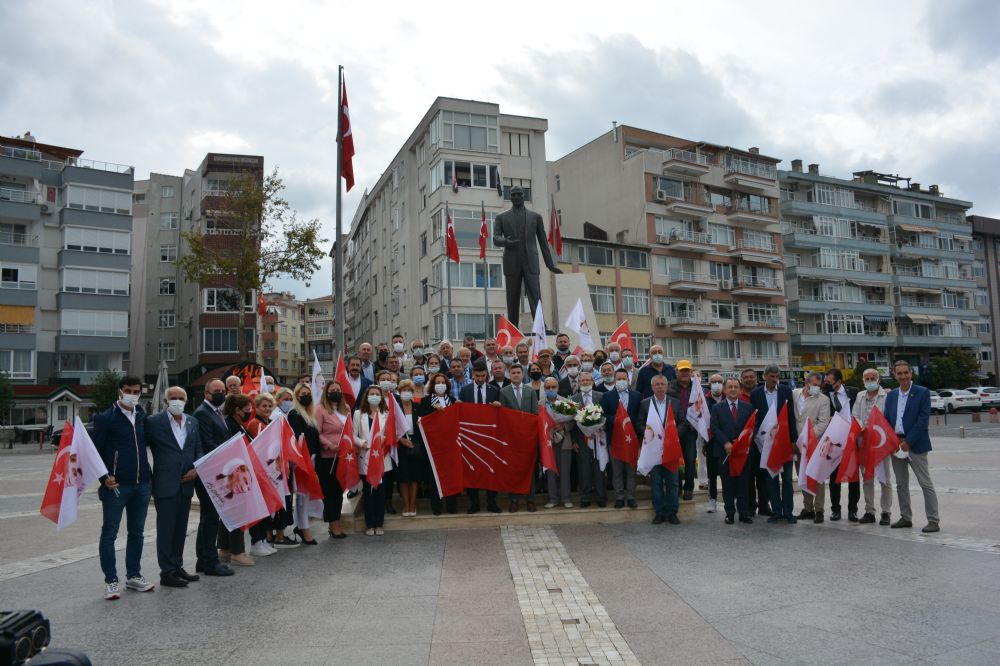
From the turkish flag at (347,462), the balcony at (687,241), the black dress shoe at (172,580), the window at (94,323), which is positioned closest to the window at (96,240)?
the window at (94,323)

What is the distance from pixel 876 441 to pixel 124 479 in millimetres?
9749

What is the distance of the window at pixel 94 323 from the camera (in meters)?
53.8

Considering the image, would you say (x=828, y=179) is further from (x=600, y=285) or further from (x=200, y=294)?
(x=200, y=294)

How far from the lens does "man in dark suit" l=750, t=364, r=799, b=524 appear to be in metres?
10.9

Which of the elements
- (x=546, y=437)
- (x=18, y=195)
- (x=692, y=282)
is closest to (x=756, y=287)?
(x=692, y=282)

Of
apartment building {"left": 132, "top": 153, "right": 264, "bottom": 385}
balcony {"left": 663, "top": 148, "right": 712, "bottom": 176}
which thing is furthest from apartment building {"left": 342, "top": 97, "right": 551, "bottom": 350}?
apartment building {"left": 132, "top": 153, "right": 264, "bottom": 385}

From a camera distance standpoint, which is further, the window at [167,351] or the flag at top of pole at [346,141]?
the window at [167,351]

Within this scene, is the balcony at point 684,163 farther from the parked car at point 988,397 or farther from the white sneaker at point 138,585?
the white sneaker at point 138,585

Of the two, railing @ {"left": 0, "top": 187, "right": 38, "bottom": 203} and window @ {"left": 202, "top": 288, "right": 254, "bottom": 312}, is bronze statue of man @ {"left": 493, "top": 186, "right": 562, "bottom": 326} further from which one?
railing @ {"left": 0, "top": 187, "right": 38, "bottom": 203}

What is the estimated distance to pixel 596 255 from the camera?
52.8 meters

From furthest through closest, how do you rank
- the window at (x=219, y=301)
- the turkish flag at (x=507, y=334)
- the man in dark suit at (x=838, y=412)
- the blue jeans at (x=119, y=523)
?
the window at (x=219, y=301)
the turkish flag at (x=507, y=334)
the man in dark suit at (x=838, y=412)
the blue jeans at (x=119, y=523)

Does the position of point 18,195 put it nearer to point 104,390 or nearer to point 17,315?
point 17,315

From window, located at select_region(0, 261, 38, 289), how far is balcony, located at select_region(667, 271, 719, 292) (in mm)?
48145

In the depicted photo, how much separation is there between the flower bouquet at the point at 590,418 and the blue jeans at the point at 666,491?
43.8 inches
